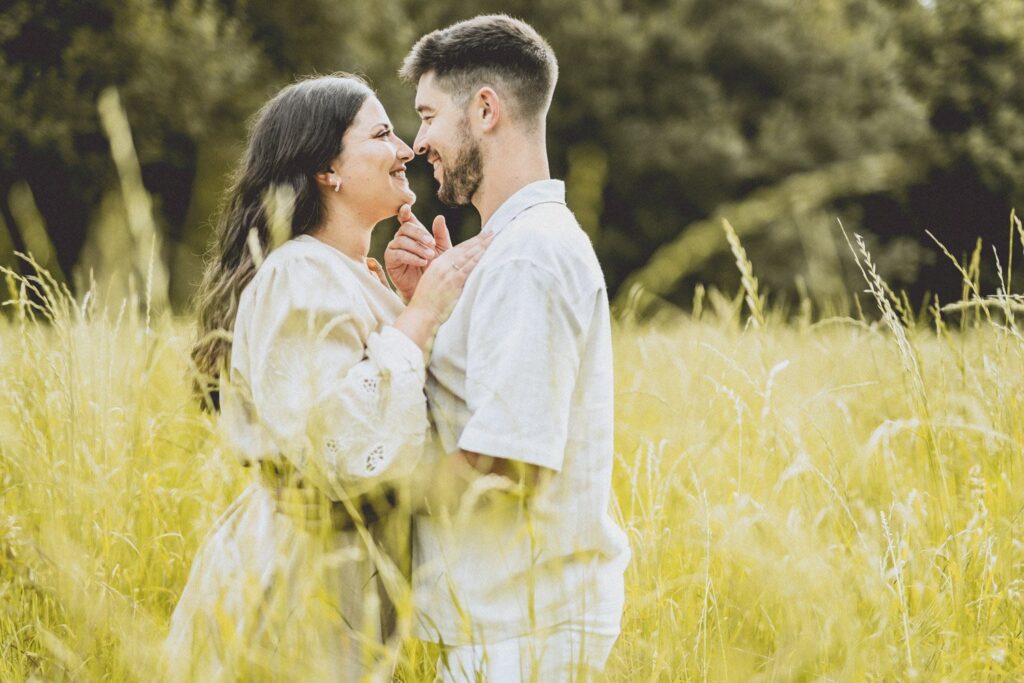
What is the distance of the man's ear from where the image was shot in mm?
2299

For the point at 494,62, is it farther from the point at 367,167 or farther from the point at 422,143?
the point at 367,167

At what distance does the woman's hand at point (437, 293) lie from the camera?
1.98m

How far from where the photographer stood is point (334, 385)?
72.5 inches

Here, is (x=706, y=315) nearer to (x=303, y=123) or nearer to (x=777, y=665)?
(x=303, y=123)

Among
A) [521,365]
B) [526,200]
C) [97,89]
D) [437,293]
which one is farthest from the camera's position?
[97,89]

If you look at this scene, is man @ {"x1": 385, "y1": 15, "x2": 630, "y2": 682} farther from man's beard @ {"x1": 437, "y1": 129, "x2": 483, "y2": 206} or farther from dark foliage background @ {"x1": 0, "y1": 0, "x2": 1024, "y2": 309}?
dark foliage background @ {"x1": 0, "y1": 0, "x2": 1024, "y2": 309}

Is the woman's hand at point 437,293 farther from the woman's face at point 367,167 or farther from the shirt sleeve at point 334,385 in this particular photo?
the woman's face at point 367,167

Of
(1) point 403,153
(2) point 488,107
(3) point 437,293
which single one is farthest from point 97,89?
(3) point 437,293

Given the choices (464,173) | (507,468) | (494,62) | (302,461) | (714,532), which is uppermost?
(494,62)

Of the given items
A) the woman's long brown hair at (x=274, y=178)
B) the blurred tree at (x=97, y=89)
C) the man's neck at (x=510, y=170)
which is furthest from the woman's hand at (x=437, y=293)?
the blurred tree at (x=97, y=89)

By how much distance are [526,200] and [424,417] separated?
660 mm

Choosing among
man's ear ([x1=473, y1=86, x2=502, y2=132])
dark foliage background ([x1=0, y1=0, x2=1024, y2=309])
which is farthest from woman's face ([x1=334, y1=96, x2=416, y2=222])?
dark foliage background ([x1=0, y1=0, x2=1024, y2=309])

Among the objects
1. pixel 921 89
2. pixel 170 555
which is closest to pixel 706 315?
pixel 170 555

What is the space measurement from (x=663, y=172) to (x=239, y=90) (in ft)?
31.9
